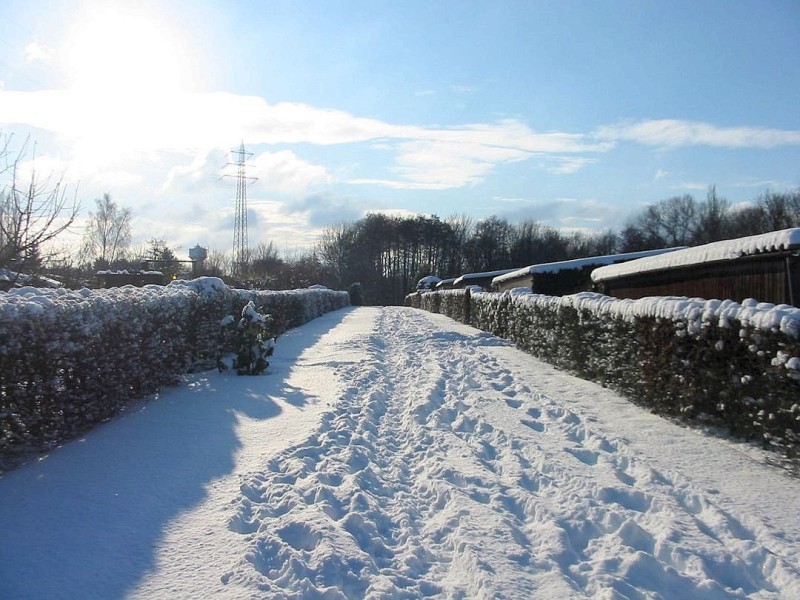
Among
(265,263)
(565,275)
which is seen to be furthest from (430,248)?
(565,275)

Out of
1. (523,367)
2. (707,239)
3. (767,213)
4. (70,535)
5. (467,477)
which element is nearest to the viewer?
(70,535)

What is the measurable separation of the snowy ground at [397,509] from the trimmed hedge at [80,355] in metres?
0.33

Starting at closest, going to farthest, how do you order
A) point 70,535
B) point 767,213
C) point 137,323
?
point 70,535 < point 137,323 < point 767,213

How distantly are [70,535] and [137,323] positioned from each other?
12.3 ft

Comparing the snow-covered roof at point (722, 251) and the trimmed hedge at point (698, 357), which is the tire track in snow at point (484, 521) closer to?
the trimmed hedge at point (698, 357)

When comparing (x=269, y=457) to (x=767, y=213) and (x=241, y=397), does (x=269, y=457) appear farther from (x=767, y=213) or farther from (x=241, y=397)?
(x=767, y=213)

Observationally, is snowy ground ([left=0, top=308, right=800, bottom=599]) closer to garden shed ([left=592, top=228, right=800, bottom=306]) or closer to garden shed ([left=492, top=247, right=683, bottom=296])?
garden shed ([left=592, top=228, right=800, bottom=306])

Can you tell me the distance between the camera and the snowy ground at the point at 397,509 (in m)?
3.29

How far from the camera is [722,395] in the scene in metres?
5.62

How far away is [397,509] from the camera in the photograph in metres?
4.38

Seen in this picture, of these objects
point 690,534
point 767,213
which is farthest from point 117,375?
point 767,213

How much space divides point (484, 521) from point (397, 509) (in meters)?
0.66

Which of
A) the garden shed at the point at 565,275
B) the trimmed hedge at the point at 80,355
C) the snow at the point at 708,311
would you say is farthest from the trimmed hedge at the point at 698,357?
the garden shed at the point at 565,275

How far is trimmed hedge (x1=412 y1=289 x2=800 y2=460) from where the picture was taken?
479 cm
